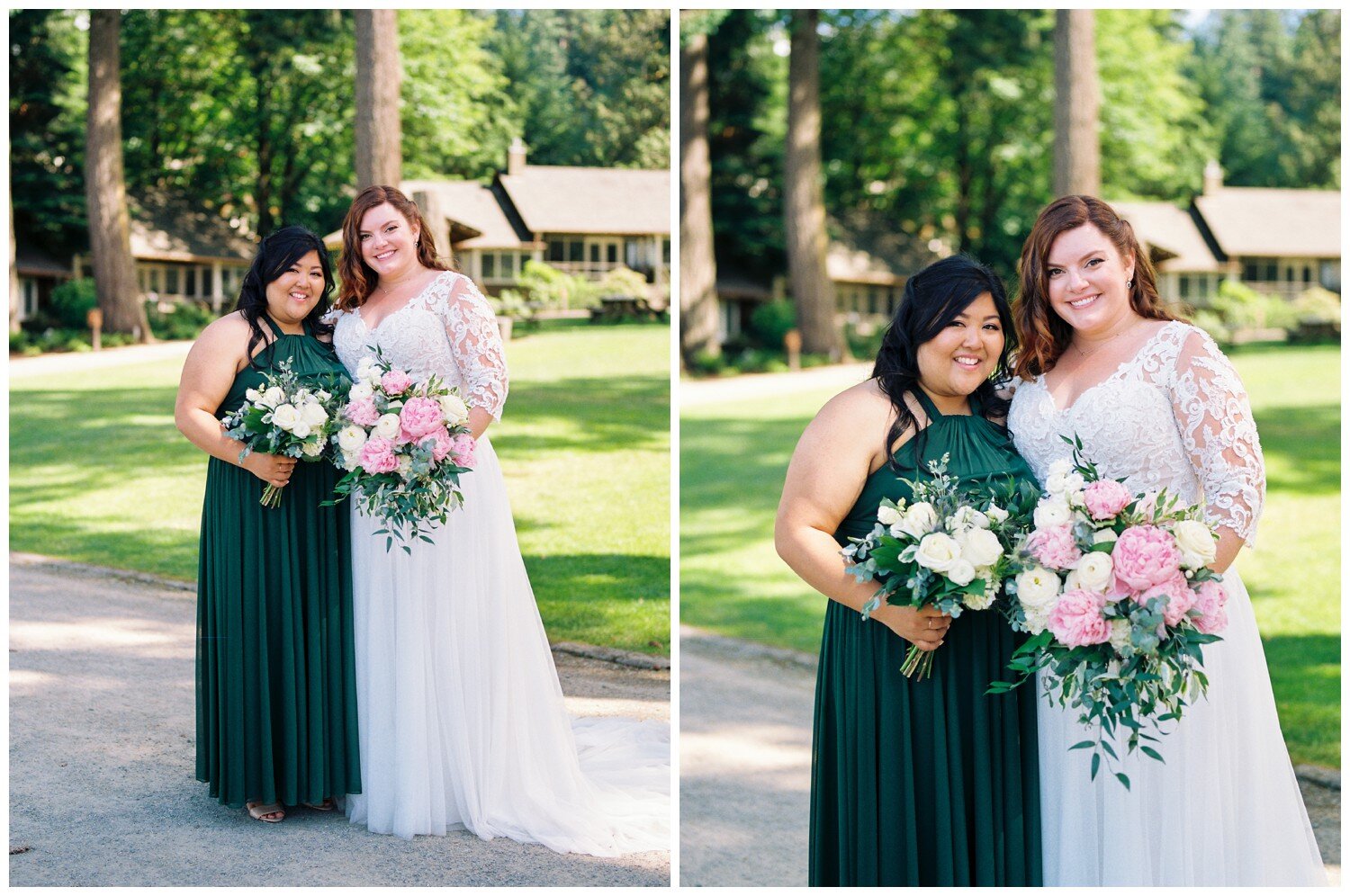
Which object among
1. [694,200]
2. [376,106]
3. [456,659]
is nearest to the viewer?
[456,659]

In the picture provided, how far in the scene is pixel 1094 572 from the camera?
9.15 ft

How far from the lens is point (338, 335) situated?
4.68 m

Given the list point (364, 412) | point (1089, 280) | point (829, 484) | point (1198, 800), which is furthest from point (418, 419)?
point (1198, 800)

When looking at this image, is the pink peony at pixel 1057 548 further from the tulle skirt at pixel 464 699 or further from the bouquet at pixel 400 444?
the tulle skirt at pixel 464 699

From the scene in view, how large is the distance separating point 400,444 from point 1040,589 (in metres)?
→ 2.26

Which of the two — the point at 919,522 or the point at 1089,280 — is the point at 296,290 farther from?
the point at 1089,280

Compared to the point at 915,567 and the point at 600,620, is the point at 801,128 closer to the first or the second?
the point at 600,620

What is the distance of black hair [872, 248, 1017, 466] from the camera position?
10.8ft

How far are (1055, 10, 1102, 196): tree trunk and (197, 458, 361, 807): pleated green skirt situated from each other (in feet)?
30.7

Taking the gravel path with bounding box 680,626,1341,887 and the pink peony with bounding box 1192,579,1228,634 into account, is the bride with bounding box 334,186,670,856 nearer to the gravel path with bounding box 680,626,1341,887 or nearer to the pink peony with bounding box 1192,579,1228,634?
the gravel path with bounding box 680,626,1341,887

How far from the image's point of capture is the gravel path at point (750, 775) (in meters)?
4.93

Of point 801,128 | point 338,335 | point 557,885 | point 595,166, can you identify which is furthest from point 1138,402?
point 801,128

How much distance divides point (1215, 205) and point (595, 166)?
24.5 meters

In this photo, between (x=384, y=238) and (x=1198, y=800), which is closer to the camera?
(x=1198, y=800)
